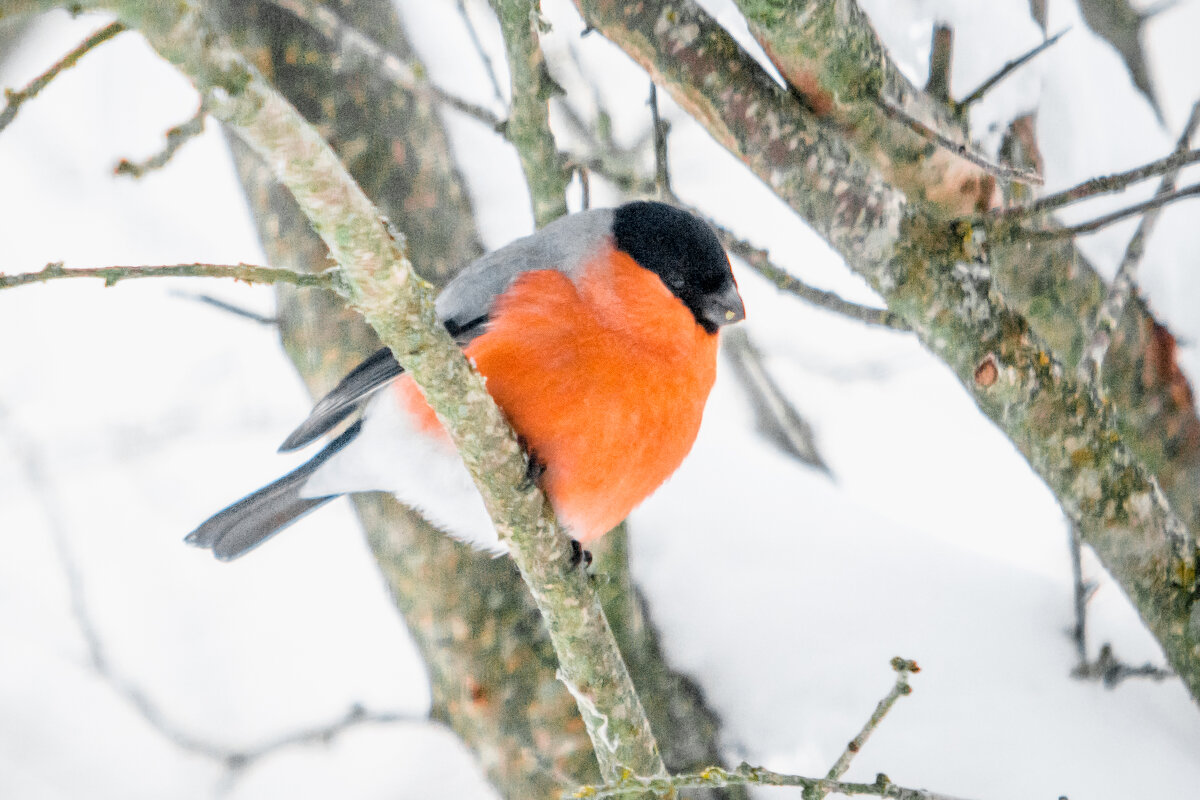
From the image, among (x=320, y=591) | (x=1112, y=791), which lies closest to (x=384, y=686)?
(x=320, y=591)

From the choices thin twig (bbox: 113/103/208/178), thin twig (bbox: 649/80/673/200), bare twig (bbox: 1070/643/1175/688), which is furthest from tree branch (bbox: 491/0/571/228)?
bare twig (bbox: 1070/643/1175/688)

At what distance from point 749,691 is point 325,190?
214cm

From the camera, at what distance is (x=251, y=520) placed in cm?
259

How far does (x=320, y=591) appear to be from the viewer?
367 centimetres

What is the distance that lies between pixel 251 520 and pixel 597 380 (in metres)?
1.14

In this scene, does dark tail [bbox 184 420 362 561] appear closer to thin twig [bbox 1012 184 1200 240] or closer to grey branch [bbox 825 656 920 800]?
grey branch [bbox 825 656 920 800]

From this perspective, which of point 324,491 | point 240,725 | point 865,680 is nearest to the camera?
point 324,491

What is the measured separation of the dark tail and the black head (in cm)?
107

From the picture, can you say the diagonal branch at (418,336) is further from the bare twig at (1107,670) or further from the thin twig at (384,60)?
the bare twig at (1107,670)

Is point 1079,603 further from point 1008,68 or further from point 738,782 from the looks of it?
point 738,782

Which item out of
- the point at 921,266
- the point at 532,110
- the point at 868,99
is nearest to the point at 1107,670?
the point at 921,266

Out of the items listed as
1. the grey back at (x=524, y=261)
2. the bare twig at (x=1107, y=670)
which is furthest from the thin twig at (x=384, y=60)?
the bare twig at (x=1107, y=670)

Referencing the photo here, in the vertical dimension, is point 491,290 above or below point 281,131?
above

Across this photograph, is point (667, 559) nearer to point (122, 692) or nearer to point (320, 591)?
point (320, 591)
